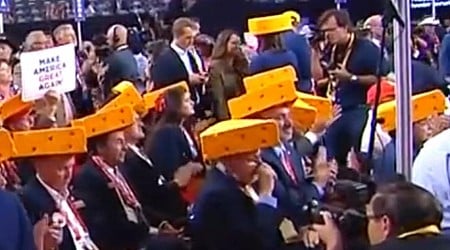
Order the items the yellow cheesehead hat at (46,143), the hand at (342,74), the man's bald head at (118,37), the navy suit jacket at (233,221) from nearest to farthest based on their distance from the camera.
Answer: the navy suit jacket at (233,221) → the yellow cheesehead hat at (46,143) → the hand at (342,74) → the man's bald head at (118,37)

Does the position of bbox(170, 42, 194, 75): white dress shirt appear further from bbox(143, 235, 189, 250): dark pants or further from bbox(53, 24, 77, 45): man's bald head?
bbox(143, 235, 189, 250): dark pants

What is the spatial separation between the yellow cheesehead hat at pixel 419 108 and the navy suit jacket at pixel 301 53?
2364 millimetres

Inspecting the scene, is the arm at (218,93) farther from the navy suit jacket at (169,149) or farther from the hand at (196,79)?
the navy suit jacket at (169,149)

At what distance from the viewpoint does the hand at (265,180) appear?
4859mm

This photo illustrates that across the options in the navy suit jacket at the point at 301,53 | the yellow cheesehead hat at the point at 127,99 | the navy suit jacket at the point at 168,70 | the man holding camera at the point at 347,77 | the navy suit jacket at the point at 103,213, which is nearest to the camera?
the navy suit jacket at the point at 103,213

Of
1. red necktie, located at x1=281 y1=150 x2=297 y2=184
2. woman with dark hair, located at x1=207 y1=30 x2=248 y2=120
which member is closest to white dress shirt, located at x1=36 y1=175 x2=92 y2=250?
red necktie, located at x1=281 y1=150 x2=297 y2=184

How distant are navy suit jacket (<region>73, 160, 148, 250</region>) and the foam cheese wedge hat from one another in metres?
1.01

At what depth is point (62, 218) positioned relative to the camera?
4.65m

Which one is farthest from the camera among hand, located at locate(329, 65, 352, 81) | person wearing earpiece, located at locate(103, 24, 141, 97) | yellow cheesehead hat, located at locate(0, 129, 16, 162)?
person wearing earpiece, located at locate(103, 24, 141, 97)

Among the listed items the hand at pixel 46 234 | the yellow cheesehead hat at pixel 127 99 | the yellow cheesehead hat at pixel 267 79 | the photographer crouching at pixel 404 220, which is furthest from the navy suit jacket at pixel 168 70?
the photographer crouching at pixel 404 220

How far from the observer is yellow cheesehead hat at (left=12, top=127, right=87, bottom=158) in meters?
4.82

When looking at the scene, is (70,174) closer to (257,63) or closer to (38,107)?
(38,107)

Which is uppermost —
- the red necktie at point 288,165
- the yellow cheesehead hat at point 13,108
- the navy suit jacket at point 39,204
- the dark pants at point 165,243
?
the yellow cheesehead hat at point 13,108

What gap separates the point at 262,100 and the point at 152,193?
2.47 ft
